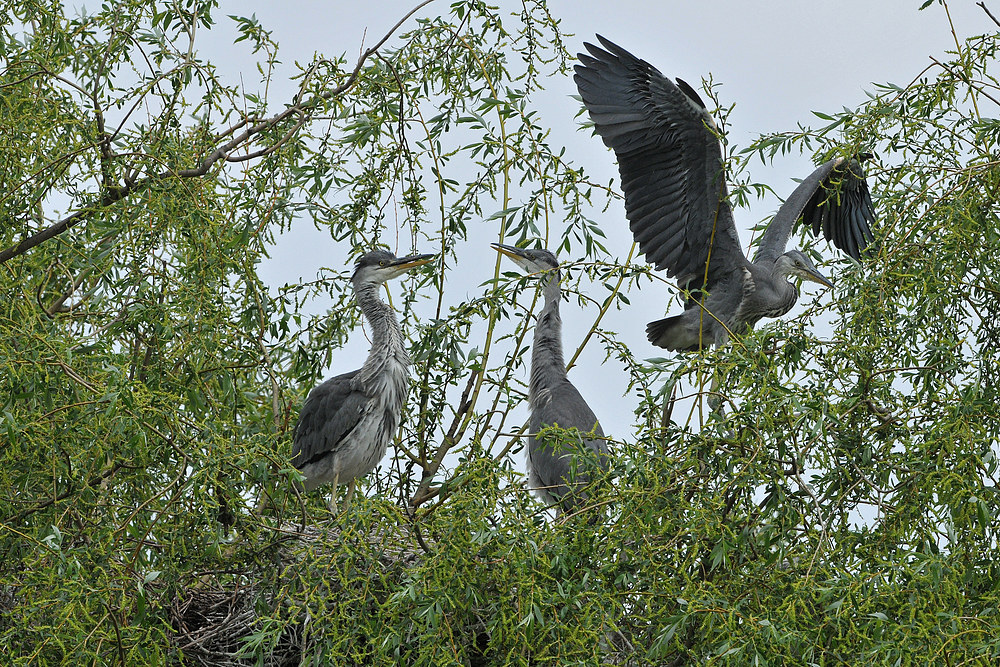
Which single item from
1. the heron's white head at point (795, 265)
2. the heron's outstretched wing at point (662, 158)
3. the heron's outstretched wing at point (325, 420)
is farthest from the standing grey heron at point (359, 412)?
the heron's white head at point (795, 265)

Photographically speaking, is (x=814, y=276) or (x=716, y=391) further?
(x=814, y=276)

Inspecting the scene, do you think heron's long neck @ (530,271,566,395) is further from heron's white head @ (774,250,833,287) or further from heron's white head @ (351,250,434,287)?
heron's white head @ (774,250,833,287)

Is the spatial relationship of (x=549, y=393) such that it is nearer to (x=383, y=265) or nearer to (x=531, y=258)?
(x=531, y=258)

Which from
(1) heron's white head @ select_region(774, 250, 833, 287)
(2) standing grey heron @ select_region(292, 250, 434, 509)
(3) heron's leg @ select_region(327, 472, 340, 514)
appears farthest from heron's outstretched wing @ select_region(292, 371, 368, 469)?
(1) heron's white head @ select_region(774, 250, 833, 287)

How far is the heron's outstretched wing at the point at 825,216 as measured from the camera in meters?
6.00

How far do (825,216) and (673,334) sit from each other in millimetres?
1248

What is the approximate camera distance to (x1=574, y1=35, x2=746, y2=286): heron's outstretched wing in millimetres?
5277

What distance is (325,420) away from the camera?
5.17m

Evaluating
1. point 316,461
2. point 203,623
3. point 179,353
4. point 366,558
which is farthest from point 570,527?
point 316,461

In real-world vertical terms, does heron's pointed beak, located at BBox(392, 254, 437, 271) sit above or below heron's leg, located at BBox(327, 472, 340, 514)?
above

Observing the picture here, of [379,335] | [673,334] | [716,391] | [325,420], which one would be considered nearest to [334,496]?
[325,420]

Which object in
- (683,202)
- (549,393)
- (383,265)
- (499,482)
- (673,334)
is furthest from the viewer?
(673,334)

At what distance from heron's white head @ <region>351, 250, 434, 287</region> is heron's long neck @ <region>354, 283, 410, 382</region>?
0.06 m

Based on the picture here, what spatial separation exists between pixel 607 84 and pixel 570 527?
117 inches
